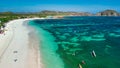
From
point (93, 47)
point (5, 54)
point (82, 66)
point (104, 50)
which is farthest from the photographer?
point (93, 47)

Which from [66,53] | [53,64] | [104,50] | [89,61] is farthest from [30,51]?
[104,50]

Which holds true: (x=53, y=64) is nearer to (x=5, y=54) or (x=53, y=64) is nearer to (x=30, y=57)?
(x=30, y=57)

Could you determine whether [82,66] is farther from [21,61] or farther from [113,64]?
[21,61]

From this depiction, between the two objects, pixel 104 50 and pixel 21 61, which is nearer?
pixel 21 61

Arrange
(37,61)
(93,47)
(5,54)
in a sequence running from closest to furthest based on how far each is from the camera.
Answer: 1. (37,61)
2. (5,54)
3. (93,47)

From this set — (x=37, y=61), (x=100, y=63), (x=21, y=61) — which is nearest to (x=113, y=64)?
(x=100, y=63)

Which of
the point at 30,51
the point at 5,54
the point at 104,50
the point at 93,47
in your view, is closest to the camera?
the point at 5,54

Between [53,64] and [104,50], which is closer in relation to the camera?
[53,64]

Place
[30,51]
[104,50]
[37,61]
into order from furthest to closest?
[104,50], [30,51], [37,61]
